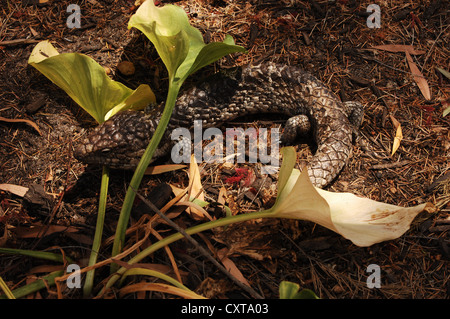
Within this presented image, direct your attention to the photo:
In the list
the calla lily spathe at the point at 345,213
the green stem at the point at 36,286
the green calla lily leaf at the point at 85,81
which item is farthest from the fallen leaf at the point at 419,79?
the green stem at the point at 36,286

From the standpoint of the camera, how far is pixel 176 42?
2.91 meters

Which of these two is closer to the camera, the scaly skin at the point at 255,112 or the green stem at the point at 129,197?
the green stem at the point at 129,197

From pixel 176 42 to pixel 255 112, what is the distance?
1.39 meters

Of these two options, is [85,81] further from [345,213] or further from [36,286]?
[345,213]

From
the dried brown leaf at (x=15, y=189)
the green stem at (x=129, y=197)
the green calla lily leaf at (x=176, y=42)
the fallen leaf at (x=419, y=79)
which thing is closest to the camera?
the green stem at (x=129, y=197)

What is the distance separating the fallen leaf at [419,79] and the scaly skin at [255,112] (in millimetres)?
681

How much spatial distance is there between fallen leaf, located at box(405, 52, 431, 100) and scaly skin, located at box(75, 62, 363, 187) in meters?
A: 0.68

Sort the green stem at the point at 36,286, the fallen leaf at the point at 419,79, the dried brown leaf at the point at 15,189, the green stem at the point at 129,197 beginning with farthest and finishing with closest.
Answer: the fallen leaf at the point at 419,79
the dried brown leaf at the point at 15,189
the green stem at the point at 129,197
the green stem at the point at 36,286

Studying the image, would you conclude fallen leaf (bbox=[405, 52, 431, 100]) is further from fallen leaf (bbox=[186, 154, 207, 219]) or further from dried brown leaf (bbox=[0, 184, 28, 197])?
dried brown leaf (bbox=[0, 184, 28, 197])

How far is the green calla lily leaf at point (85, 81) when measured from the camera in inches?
122
